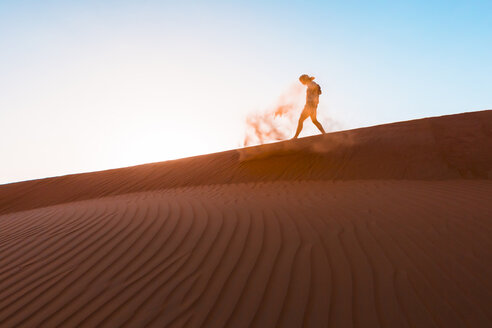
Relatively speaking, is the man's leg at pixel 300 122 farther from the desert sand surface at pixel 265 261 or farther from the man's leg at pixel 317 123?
the desert sand surface at pixel 265 261

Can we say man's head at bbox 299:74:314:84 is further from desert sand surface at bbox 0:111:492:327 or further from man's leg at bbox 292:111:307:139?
desert sand surface at bbox 0:111:492:327

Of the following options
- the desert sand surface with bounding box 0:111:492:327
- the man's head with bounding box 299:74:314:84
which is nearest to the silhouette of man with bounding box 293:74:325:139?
the man's head with bounding box 299:74:314:84

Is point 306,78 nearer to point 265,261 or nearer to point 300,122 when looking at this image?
point 300,122

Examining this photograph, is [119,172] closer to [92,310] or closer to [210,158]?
[210,158]

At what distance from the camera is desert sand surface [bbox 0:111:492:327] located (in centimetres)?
198

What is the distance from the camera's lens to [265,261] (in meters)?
2.58

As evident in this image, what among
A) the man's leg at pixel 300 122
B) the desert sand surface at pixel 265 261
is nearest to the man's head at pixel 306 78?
the man's leg at pixel 300 122

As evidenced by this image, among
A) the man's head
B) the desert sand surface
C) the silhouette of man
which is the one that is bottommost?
the desert sand surface

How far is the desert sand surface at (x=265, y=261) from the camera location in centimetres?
198

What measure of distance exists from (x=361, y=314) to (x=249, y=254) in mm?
1048

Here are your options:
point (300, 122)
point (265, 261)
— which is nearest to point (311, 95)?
point (300, 122)

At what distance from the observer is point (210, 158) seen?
10.0m

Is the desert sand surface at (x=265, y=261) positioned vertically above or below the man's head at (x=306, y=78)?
below

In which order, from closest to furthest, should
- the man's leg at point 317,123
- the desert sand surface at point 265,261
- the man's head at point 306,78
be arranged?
the desert sand surface at point 265,261, the man's head at point 306,78, the man's leg at point 317,123
